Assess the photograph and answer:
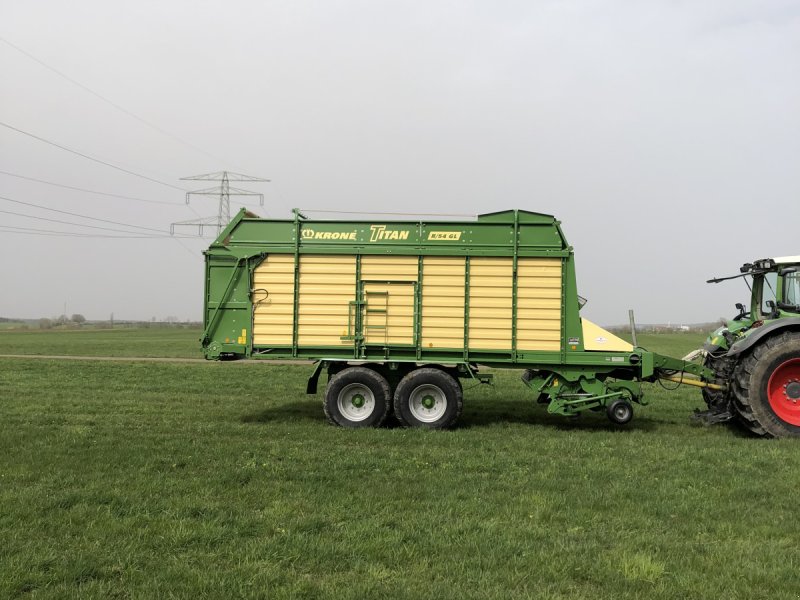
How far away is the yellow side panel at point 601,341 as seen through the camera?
9.21m

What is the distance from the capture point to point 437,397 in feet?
30.1

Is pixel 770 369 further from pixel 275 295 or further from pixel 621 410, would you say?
pixel 275 295

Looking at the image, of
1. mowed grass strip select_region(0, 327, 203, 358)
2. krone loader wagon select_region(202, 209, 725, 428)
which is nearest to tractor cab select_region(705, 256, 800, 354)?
krone loader wagon select_region(202, 209, 725, 428)

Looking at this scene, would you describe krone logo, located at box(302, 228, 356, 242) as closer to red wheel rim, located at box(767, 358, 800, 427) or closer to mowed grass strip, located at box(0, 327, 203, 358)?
mowed grass strip, located at box(0, 327, 203, 358)

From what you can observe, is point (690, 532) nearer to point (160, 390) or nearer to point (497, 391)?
point (497, 391)

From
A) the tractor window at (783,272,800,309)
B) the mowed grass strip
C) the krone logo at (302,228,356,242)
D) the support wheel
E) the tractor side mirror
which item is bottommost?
the mowed grass strip

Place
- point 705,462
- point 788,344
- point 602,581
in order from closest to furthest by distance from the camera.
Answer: point 602,581 < point 705,462 < point 788,344

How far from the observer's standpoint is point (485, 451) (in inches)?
296

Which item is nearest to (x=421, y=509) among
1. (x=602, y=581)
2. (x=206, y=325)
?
(x=602, y=581)

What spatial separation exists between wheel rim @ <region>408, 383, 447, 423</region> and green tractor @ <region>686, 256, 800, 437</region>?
13.8 ft

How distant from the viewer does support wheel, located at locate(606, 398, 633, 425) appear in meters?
9.10

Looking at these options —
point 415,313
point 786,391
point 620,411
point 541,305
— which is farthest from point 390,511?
point 786,391

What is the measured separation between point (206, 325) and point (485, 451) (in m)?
4.80

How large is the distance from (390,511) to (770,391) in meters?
6.57
